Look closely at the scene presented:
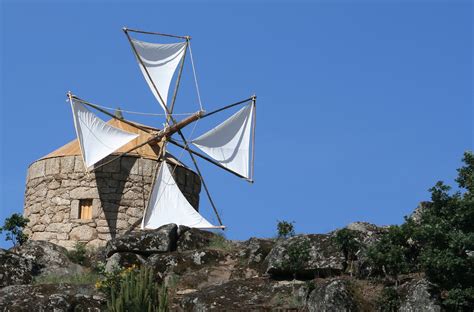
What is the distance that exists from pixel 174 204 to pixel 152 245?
404 centimetres

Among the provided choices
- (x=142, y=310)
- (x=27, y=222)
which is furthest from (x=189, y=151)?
(x=142, y=310)

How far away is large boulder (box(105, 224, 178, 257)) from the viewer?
29.0 m

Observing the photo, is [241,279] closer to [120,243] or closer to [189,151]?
[120,243]

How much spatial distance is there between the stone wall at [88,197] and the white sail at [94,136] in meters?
0.85

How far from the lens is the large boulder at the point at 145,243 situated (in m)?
29.0

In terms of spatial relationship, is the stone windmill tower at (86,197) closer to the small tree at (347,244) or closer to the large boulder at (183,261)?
the large boulder at (183,261)

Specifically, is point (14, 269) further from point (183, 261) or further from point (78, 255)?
point (183, 261)

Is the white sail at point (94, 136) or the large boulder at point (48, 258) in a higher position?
the white sail at point (94, 136)

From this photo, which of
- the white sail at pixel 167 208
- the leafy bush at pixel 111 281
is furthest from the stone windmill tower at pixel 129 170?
the leafy bush at pixel 111 281

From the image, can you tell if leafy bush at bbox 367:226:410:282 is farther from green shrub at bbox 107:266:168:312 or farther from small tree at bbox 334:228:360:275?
green shrub at bbox 107:266:168:312

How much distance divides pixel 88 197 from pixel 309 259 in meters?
9.64

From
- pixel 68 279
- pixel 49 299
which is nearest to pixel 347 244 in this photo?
pixel 49 299

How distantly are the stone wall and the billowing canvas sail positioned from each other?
72.1 inches

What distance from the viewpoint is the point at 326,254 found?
26000mm
